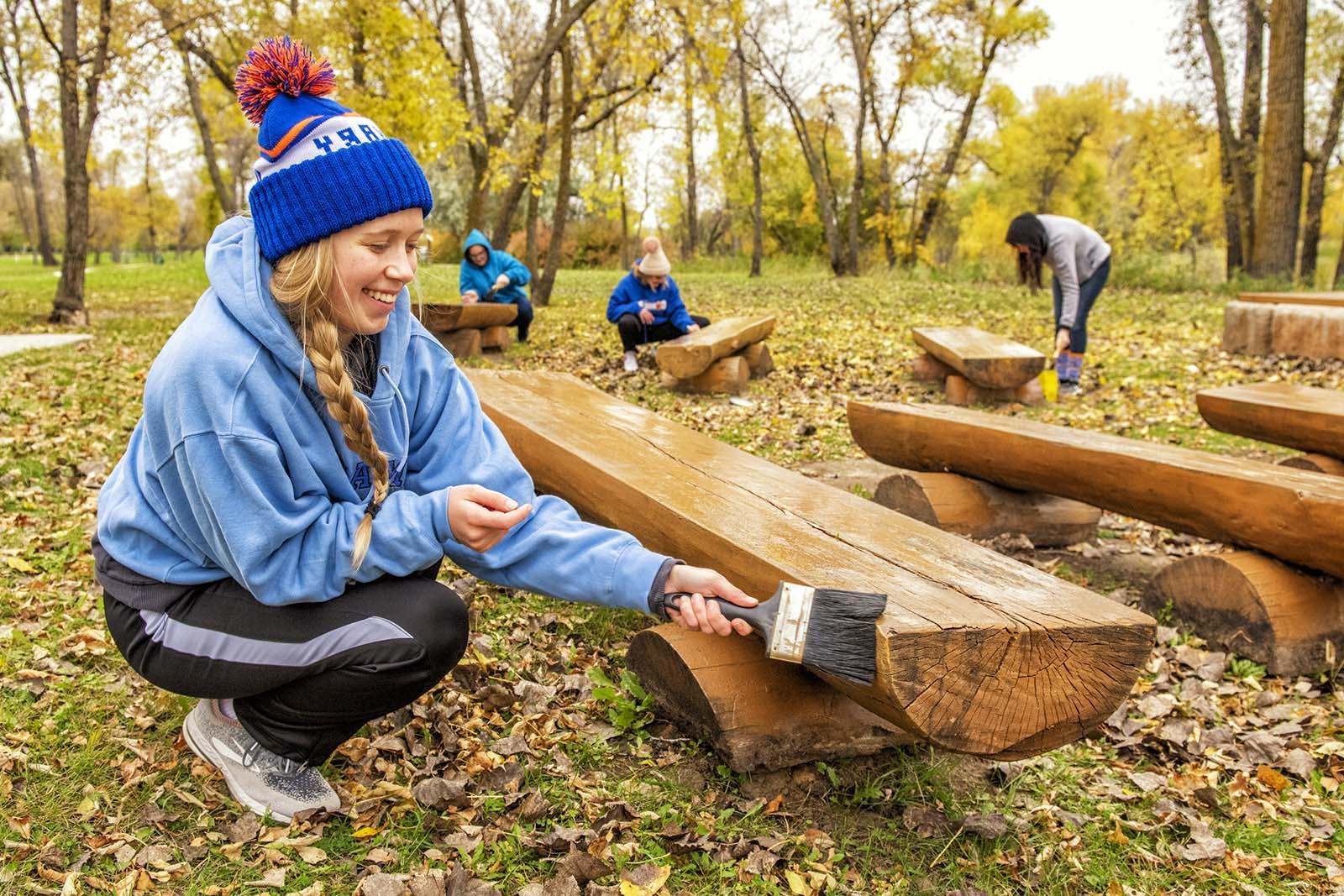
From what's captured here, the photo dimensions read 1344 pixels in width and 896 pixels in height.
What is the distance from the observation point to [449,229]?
104 ft

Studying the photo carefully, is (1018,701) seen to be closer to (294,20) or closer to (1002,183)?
(294,20)

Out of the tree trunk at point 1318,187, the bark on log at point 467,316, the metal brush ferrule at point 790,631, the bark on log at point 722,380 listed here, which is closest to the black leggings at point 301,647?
the metal brush ferrule at point 790,631

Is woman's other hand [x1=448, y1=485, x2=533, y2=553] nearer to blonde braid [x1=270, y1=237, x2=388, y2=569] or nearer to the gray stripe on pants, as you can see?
blonde braid [x1=270, y1=237, x2=388, y2=569]

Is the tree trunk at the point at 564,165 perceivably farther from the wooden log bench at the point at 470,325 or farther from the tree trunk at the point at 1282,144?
the tree trunk at the point at 1282,144

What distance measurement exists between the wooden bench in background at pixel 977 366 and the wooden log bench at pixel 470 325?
3.86 meters

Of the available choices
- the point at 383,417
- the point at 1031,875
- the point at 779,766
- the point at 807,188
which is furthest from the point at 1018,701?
the point at 807,188

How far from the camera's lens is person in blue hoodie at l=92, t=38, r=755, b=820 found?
1.97 meters

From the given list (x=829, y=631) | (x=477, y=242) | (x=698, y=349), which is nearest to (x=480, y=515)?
(x=829, y=631)

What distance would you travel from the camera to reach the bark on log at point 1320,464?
4762mm

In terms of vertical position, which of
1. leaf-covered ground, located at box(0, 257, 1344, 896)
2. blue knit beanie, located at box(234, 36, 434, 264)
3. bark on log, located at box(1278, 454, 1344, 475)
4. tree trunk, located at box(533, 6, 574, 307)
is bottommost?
leaf-covered ground, located at box(0, 257, 1344, 896)

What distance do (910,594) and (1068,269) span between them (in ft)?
21.4

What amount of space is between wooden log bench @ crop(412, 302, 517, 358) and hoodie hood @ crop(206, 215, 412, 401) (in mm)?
6495

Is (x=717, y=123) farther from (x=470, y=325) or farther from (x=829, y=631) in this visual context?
(x=829, y=631)

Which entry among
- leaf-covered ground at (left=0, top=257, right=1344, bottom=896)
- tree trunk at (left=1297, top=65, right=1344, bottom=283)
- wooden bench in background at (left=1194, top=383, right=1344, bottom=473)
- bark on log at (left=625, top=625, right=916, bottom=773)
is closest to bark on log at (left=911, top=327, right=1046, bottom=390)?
wooden bench in background at (left=1194, top=383, right=1344, bottom=473)
